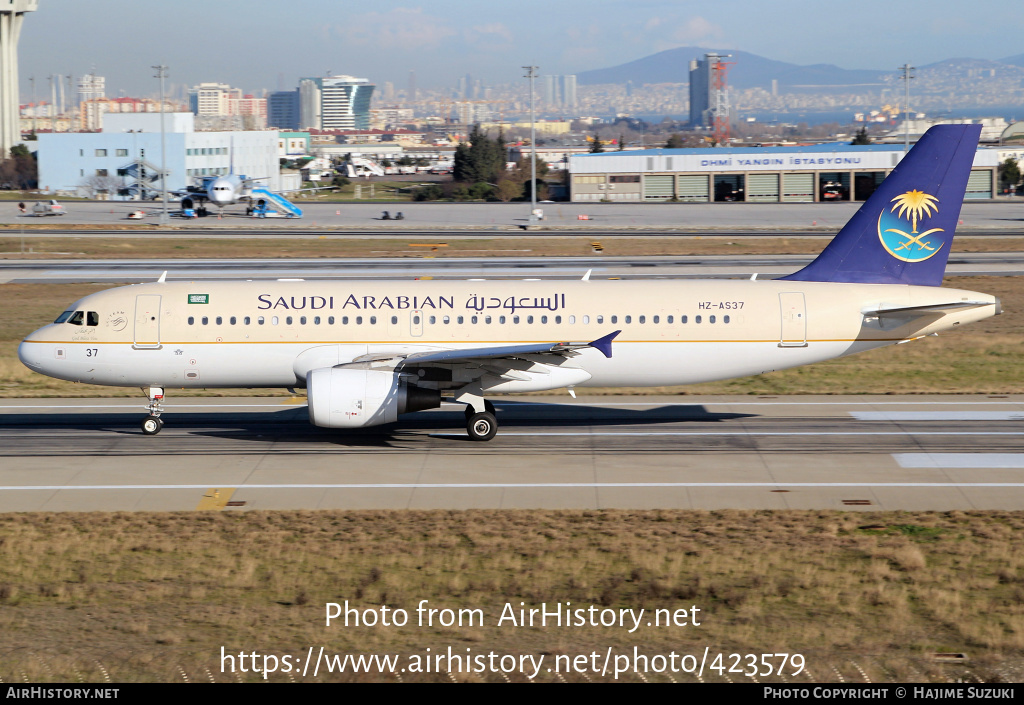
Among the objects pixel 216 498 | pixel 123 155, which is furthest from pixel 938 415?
pixel 123 155

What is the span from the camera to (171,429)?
3034 cm

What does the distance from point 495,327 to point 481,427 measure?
2838mm

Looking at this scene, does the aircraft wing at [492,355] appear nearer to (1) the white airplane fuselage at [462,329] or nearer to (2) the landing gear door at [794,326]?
(1) the white airplane fuselage at [462,329]

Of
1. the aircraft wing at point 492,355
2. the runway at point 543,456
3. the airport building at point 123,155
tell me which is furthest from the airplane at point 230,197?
the aircraft wing at point 492,355

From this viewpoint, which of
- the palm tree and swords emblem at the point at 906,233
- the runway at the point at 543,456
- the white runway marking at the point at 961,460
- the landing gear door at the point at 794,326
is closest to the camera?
the runway at the point at 543,456

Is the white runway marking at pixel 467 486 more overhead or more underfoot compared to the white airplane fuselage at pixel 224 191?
more underfoot

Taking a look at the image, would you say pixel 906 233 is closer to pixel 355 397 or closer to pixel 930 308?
pixel 930 308

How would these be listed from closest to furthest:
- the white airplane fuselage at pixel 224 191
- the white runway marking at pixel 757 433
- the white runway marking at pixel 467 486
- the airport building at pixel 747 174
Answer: the white runway marking at pixel 467 486 → the white runway marking at pixel 757 433 → the white airplane fuselage at pixel 224 191 → the airport building at pixel 747 174

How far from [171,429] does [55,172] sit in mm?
137182

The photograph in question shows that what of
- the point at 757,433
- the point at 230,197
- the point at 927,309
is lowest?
the point at 757,433

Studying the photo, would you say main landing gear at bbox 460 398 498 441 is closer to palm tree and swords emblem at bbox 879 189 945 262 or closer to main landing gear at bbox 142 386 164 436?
main landing gear at bbox 142 386 164 436

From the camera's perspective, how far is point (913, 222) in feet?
97.5

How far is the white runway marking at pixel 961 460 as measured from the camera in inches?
1016

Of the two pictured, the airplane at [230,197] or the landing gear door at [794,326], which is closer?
the landing gear door at [794,326]
